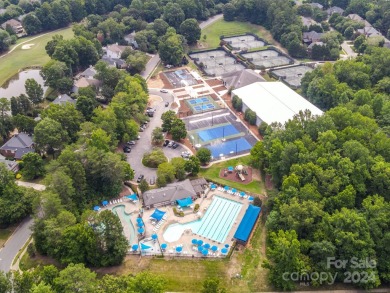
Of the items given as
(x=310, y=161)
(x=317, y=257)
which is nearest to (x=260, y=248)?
(x=317, y=257)

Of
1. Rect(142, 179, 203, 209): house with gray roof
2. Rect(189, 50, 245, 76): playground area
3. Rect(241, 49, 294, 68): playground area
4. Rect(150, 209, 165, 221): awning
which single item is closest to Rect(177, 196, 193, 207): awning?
Rect(142, 179, 203, 209): house with gray roof

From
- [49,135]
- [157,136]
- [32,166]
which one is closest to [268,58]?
[157,136]

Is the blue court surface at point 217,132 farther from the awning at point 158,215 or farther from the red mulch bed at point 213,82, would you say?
the awning at point 158,215

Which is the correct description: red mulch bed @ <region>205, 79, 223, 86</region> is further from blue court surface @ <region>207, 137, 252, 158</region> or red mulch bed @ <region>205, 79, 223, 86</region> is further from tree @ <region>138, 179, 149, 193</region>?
tree @ <region>138, 179, 149, 193</region>

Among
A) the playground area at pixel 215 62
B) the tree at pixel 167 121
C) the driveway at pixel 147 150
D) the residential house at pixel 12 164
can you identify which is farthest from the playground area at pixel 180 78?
the residential house at pixel 12 164

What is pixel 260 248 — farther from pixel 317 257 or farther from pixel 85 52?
pixel 85 52
